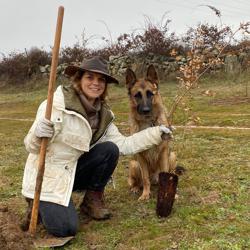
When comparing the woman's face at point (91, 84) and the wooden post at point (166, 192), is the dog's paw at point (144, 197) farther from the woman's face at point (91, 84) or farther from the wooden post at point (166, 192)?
the woman's face at point (91, 84)

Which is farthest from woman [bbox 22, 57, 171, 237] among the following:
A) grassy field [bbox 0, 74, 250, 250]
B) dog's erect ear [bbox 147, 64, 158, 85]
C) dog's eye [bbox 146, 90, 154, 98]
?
dog's erect ear [bbox 147, 64, 158, 85]

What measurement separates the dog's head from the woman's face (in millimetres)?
1049

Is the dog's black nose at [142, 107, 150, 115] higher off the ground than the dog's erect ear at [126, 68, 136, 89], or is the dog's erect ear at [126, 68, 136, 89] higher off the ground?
the dog's erect ear at [126, 68, 136, 89]

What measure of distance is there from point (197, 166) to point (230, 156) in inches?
38.5

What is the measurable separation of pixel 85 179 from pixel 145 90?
1.46 m

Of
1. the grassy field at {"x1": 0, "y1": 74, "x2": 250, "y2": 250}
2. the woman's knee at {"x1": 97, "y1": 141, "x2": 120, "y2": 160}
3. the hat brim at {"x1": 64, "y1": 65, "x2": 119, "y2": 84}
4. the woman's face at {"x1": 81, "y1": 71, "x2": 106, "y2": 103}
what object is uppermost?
the hat brim at {"x1": 64, "y1": 65, "x2": 119, "y2": 84}

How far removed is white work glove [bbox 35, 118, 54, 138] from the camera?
4395mm

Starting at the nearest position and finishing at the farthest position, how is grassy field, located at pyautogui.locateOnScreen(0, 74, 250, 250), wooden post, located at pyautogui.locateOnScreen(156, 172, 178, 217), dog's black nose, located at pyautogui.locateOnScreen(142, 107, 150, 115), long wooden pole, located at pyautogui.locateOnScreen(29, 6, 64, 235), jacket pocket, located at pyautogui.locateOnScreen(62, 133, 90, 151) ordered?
long wooden pole, located at pyautogui.locateOnScreen(29, 6, 64, 235) < grassy field, located at pyautogui.locateOnScreen(0, 74, 250, 250) < jacket pocket, located at pyautogui.locateOnScreen(62, 133, 90, 151) < wooden post, located at pyautogui.locateOnScreen(156, 172, 178, 217) < dog's black nose, located at pyautogui.locateOnScreen(142, 107, 150, 115)

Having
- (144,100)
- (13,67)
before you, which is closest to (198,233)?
(144,100)

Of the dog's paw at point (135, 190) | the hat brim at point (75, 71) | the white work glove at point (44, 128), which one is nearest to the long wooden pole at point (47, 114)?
the white work glove at point (44, 128)

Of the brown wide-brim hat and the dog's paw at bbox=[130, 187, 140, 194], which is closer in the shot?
the brown wide-brim hat

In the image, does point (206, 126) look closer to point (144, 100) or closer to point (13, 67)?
point (144, 100)

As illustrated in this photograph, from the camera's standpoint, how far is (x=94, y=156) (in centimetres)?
520

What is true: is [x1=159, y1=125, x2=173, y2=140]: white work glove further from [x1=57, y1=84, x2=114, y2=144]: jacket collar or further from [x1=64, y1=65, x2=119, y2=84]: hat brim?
[x1=64, y1=65, x2=119, y2=84]: hat brim
